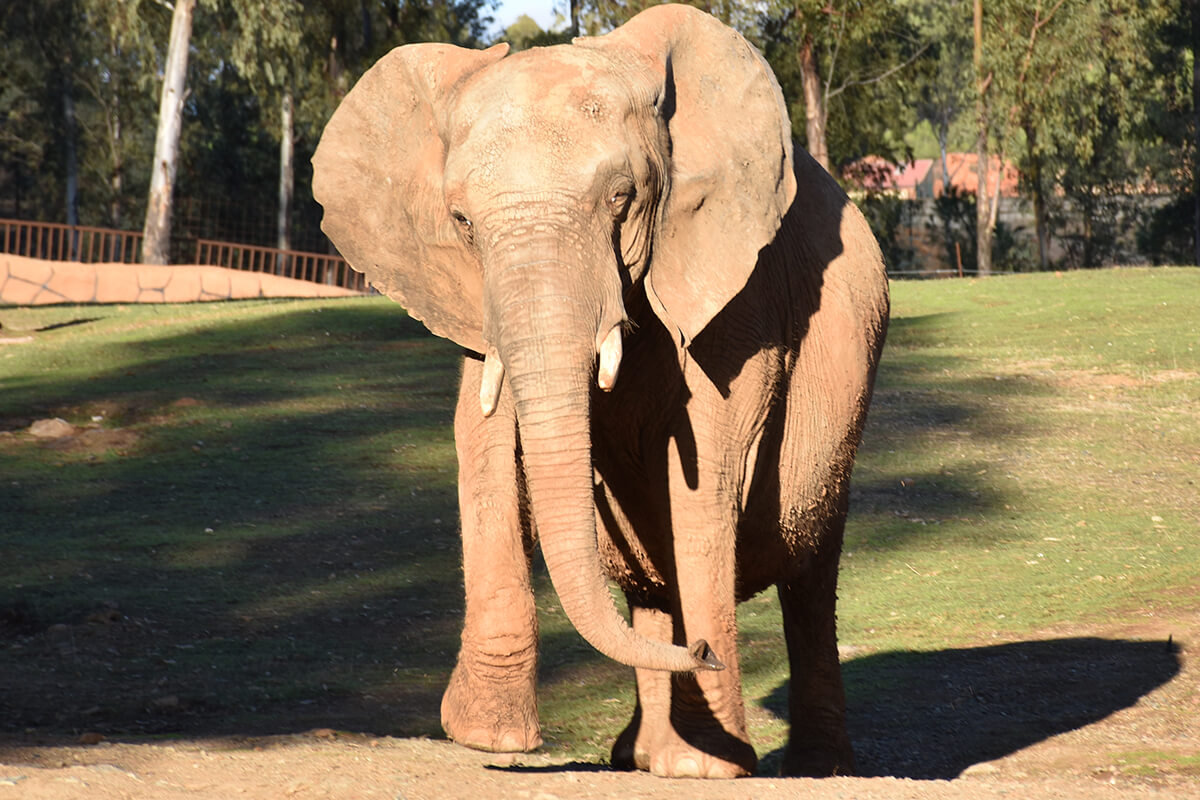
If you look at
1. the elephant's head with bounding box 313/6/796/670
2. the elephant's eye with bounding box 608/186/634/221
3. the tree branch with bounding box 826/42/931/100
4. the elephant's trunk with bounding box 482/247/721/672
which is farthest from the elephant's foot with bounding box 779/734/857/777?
the tree branch with bounding box 826/42/931/100

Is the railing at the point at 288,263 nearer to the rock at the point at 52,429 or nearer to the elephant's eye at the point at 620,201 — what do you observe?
the rock at the point at 52,429

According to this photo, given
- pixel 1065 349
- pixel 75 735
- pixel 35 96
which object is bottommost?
pixel 75 735

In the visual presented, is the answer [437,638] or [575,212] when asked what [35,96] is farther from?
[575,212]

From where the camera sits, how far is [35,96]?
43969 millimetres

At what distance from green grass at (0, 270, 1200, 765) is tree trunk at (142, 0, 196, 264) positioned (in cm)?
1054

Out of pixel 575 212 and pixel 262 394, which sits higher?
pixel 575 212

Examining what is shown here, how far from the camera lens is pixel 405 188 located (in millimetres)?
4684

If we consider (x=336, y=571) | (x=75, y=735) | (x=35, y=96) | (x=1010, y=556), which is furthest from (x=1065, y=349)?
(x=35, y=96)

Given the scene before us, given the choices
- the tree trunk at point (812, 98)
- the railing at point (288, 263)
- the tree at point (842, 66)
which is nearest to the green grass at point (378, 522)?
the railing at point (288, 263)

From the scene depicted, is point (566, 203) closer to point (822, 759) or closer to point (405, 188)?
point (405, 188)

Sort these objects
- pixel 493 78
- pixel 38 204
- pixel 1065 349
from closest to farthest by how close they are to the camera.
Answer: pixel 493 78 < pixel 1065 349 < pixel 38 204

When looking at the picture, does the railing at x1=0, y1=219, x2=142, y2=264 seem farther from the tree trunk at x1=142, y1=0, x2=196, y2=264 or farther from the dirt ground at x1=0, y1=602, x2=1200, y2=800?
the dirt ground at x1=0, y1=602, x2=1200, y2=800

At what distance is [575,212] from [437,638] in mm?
4388

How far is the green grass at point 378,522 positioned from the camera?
23.8ft
